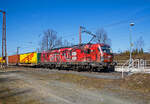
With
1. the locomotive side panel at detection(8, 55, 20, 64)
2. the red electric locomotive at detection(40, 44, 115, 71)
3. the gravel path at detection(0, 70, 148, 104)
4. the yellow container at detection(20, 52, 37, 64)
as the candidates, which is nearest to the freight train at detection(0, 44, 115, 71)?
the red electric locomotive at detection(40, 44, 115, 71)

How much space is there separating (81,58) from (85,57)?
783 mm

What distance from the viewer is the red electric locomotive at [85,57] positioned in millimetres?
16953

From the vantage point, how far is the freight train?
17016 millimetres

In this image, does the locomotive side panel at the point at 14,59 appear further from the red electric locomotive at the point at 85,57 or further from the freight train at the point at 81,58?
the red electric locomotive at the point at 85,57

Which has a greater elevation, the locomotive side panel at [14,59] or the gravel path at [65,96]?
the locomotive side panel at [14,59]

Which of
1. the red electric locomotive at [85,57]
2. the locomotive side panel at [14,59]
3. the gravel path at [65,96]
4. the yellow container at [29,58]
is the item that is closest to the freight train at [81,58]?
the red electric locomotive at [85,57]

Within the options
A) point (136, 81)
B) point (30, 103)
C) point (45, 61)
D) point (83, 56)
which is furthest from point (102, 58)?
point (45, 61)

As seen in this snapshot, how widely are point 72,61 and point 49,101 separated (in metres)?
15.1

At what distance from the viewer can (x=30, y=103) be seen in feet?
17.2

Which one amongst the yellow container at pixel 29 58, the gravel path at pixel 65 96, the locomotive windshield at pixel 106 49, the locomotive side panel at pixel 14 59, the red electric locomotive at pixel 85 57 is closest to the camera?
the gravel path at pixel 65 96

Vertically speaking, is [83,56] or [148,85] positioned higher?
[83,56]

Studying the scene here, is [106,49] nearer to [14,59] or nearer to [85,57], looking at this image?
[85,57]

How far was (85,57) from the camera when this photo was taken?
61.2 feet

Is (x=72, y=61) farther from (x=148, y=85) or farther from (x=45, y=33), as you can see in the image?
(x=45, y=33)
